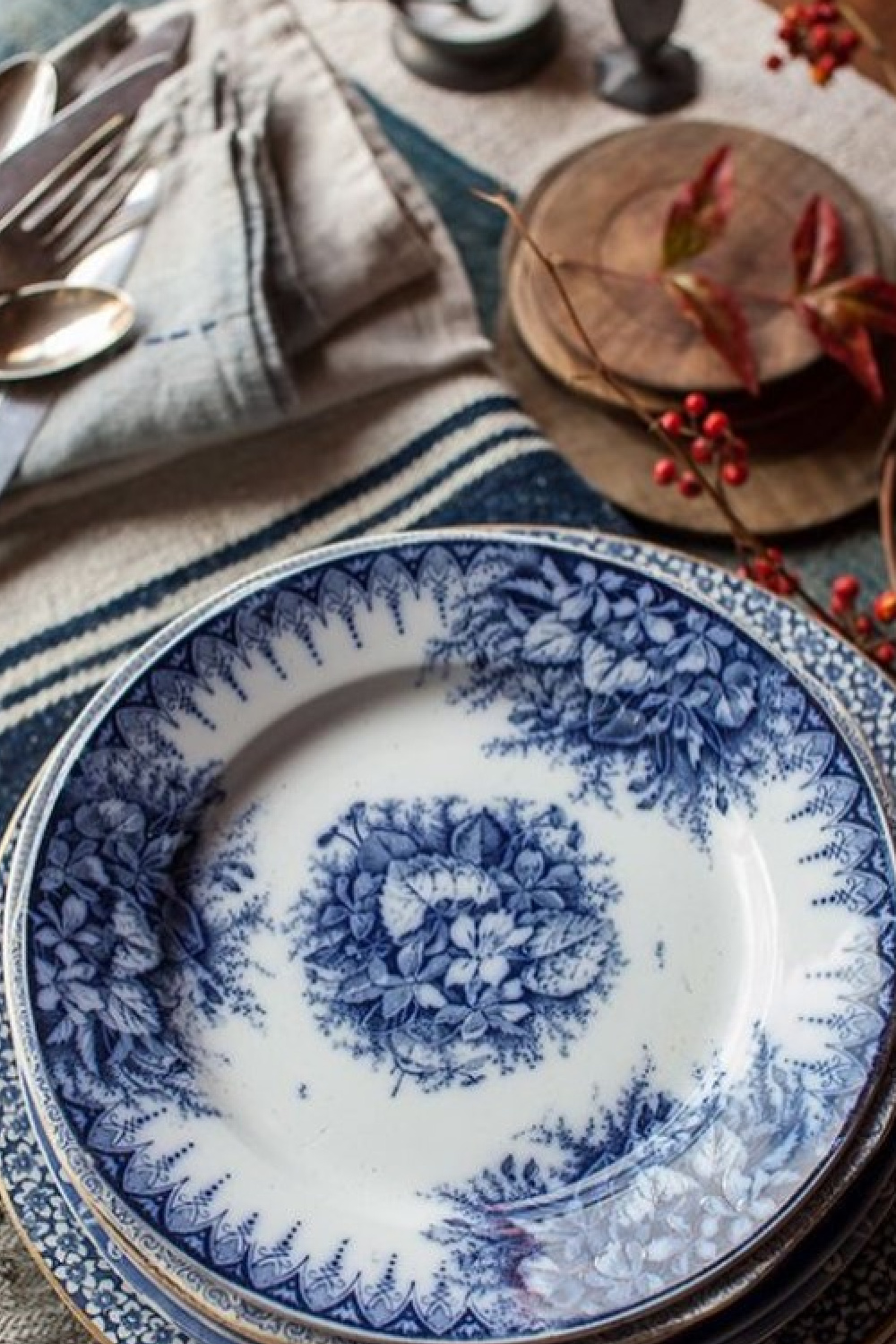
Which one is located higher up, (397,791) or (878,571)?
(397,791)

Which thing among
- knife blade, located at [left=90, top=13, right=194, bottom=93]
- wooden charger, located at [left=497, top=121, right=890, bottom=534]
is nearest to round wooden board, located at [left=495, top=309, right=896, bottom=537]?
wooden charger, located at [left=497, top=121, right=890, bottom=534]

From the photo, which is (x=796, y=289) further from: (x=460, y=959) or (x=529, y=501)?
(x=460, y=959)

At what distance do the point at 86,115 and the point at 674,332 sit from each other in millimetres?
261

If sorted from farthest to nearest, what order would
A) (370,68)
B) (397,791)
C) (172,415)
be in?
(370,68), (172,415), (397,791)

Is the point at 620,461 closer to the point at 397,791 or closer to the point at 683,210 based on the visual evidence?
the point at 683,210

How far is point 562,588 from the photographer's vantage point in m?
0.57

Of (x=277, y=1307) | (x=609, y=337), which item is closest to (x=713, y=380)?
(x=609, y=337)

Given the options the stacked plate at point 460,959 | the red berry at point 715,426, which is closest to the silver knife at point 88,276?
the stacked plate at point 460,959

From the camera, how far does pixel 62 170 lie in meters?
0.72

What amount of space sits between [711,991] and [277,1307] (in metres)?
0.16

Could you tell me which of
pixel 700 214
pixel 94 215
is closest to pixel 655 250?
pixel 700 214

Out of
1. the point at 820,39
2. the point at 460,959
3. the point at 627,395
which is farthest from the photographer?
the point at 820,39

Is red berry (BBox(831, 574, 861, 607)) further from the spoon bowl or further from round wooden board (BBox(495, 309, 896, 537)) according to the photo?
the spoon bowl

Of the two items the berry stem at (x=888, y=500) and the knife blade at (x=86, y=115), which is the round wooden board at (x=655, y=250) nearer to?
the berry stem at (x=888, y=500)
